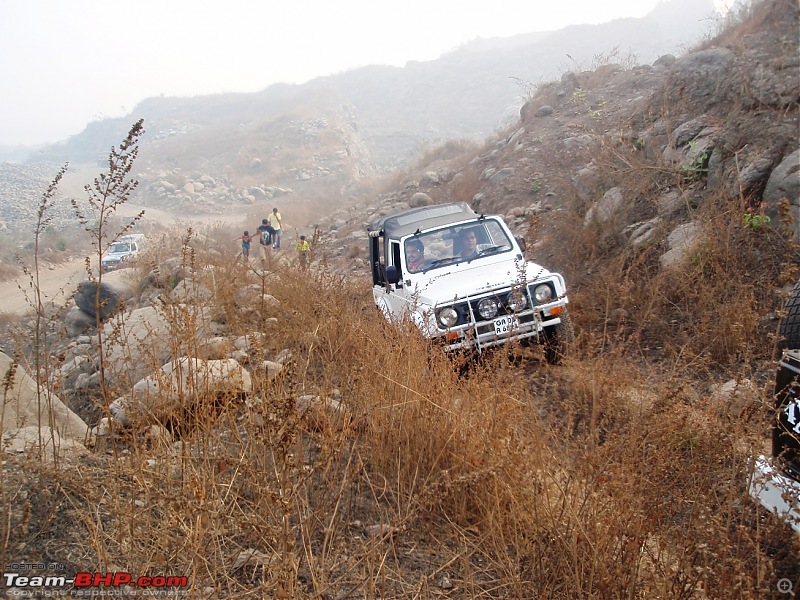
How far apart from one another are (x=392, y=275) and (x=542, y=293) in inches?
A: 64.5

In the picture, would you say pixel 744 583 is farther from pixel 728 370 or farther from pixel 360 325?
pixel 728 370

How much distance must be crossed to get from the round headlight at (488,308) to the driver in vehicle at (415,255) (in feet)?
3.84

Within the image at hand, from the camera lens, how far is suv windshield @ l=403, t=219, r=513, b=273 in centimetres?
641

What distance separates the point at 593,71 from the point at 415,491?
19.0 m

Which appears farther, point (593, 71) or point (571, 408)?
point (593, 71)

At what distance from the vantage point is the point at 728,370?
514cm

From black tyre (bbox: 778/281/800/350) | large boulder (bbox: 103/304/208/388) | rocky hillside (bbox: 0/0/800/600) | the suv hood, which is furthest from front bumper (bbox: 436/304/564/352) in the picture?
large boulder (bbox: 103/304/208/388)

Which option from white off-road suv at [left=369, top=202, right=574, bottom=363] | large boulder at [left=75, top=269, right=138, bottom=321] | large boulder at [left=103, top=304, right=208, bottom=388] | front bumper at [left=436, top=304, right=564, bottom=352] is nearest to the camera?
large boulder at [left=103, top=304, right=208, bottom=388]

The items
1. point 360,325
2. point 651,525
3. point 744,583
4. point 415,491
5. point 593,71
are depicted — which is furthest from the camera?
point 593,71

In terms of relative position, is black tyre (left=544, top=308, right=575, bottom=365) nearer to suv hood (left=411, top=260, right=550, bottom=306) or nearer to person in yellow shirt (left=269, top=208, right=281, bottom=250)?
suv hood (left=411, top=260, right=550, bottom=306)

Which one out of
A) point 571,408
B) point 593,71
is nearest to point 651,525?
point 571,408

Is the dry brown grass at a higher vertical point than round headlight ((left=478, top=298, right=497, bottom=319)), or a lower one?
higher

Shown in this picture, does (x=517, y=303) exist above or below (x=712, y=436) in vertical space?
above

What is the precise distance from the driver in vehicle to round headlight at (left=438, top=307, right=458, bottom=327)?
1146 millimetres
